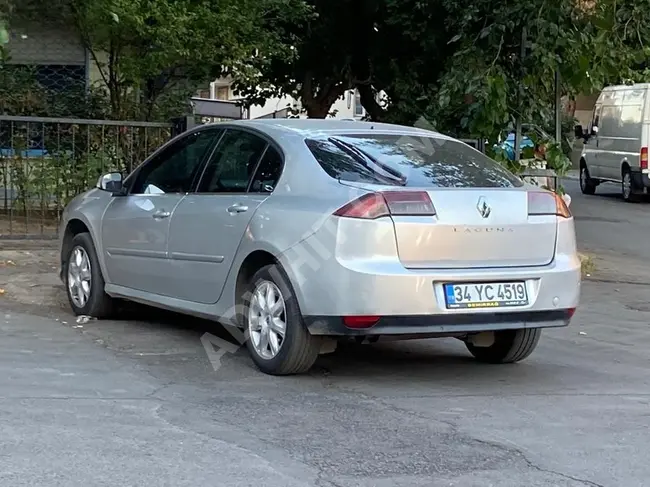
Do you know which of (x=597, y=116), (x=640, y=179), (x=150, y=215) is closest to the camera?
(x=150, y=215)

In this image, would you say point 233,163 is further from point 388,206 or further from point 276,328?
point 388,206

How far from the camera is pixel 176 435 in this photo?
5227mm

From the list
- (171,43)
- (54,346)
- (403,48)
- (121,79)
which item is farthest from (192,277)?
(403,48)

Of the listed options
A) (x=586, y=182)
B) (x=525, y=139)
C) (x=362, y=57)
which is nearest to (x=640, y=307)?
(x=525, y=139)

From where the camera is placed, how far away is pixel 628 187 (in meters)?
24.4

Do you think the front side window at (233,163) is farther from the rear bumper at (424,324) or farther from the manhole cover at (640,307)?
the manhole cover at (640,307)

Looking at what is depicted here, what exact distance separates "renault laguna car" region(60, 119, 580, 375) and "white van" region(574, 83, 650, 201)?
55.8ft

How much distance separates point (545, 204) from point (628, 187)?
738 inches

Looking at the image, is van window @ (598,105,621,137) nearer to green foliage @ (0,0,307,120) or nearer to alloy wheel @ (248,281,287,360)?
green foliage @ (0,0,307,120)

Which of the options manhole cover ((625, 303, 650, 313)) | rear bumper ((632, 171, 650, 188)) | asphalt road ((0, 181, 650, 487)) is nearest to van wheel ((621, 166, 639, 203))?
rear bumper ((632, 171, 650, 188))

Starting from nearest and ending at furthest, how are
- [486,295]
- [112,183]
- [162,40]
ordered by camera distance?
[486,295]
[112,183]
[162,40]

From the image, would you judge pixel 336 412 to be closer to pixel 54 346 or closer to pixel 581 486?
pixel 581 486

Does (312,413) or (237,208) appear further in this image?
(237,208)

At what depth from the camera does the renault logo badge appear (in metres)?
6.20
